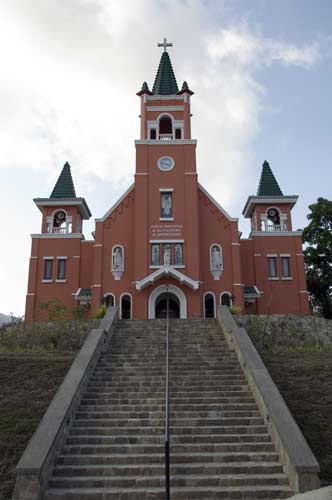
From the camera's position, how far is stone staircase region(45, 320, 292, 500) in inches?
351

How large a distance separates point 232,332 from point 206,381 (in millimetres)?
3534

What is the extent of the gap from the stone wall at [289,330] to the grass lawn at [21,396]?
7.90m

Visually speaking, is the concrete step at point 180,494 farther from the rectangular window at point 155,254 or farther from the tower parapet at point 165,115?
the tower parapet at point 165,115

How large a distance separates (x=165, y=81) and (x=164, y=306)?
15.1m

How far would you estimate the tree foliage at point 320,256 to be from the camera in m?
35.8

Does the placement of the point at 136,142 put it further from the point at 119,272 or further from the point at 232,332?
the point at 232,332

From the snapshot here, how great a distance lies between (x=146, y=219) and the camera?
28281 mm

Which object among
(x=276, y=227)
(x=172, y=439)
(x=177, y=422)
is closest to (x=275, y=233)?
(x=276, y=227)

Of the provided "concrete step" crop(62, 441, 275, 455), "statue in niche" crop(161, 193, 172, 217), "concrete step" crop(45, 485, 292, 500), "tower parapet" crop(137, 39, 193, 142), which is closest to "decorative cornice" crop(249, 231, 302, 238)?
"statue in niche" crop(161, 193, 172, 217)

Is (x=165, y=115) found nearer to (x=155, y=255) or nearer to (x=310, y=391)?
(x=155, y=255)

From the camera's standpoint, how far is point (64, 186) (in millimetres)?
32938

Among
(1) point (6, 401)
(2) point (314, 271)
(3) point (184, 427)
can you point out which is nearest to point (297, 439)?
(3) point (184, 427)

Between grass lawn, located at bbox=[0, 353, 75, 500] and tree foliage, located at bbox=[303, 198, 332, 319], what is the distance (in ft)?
77.9

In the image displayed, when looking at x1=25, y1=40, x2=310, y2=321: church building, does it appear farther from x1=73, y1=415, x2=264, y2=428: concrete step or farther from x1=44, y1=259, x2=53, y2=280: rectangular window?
x1=73, y1=415, x2=264, y2=428: concrete step
